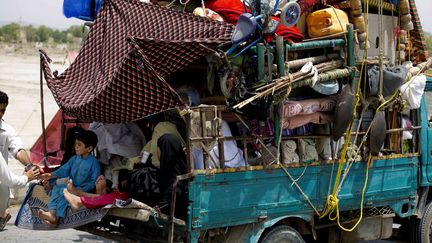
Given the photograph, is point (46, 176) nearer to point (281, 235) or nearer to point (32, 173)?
point (32, 173)

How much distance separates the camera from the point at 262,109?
5727mm

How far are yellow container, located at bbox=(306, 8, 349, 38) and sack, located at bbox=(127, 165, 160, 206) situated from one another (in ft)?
6.64

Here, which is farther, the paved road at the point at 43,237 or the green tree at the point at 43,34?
the green tree at the point at 43,34

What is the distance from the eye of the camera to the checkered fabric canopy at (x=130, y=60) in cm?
541

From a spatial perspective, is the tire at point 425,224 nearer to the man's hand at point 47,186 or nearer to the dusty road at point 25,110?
the dusty road at point 25,110

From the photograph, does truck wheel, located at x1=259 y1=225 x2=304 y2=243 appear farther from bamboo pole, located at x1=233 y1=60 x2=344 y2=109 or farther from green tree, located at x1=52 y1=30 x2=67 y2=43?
green tree, located at x1=52 y1=30 x2=67 y2=43

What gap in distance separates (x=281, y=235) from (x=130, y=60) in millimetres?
2068

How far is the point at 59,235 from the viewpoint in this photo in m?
8.59

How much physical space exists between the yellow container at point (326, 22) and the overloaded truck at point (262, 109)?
1 centimetres

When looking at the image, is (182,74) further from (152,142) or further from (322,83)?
(322,83)

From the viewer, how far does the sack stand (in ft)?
18.5

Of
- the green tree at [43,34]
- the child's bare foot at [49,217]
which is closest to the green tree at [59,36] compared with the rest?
the green tree at [43,34]

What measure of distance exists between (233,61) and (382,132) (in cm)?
181

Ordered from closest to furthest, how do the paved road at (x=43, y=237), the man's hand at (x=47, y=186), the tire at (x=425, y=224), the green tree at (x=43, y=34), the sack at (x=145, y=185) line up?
1. the sack at (x=145, y=185)
2. the man's hand at (x=47, y=186)
3. the tire at (x=425, y=224)
4. the paved road at (x=43, y=237)
5. the green tree at (x=43, y=34)
